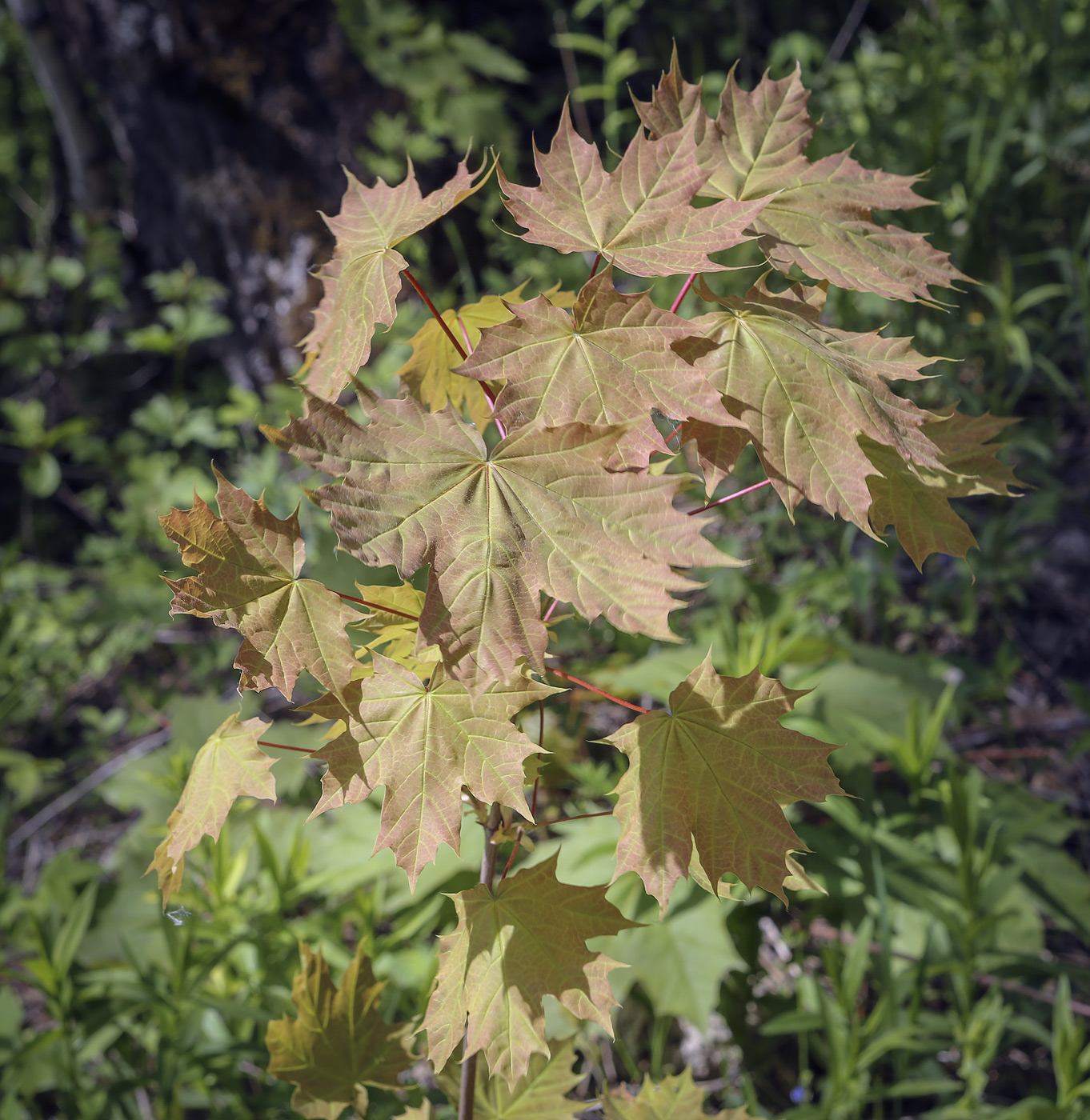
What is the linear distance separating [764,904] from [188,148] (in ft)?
10.4

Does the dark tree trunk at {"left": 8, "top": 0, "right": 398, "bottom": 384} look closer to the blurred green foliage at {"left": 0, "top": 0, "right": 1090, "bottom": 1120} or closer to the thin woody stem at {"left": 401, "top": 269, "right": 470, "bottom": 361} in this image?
the blurred green foliage at {"left": 0, "top": 0, "right": 1090, "bottom": 1120}

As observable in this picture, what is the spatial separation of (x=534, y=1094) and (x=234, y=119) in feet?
10.5

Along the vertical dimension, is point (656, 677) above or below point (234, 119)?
below

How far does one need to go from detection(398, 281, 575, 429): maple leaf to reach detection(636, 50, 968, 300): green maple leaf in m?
0.20

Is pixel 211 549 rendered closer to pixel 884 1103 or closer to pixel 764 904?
pixel 764 904

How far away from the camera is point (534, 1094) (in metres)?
0.91

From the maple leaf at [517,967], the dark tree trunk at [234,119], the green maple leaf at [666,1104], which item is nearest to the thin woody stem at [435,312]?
the maple leaf at [517,967]

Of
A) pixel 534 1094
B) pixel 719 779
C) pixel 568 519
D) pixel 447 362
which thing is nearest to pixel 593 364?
pixel 568 519

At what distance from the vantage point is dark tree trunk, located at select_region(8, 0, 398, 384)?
286cm

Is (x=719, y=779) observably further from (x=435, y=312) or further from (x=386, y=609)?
(x=435, y=312)

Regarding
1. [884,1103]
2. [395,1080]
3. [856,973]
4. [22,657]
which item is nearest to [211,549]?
[395,1080]

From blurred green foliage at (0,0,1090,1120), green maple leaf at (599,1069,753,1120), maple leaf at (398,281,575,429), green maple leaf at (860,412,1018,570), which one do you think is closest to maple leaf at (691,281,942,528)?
green maple leaf at (860,412,1018,570)

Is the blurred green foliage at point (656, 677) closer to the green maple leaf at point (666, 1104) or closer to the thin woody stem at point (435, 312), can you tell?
the thin woody stem at point (435, 312)

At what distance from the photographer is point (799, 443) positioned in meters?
0.66
